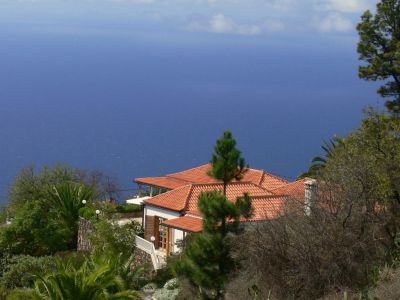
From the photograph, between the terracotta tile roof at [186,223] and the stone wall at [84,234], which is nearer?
the terracotta tile roof at [186,223]

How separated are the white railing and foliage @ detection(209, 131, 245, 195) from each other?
26.0ft

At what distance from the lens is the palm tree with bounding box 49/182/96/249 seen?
3250 cm

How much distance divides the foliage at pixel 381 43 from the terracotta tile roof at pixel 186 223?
8.01 meters

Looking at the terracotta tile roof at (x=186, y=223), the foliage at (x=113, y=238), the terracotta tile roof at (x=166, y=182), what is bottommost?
the foliage at (x=113, y=238)

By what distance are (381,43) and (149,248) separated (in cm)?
1085

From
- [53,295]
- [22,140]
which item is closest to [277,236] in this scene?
[53,295]

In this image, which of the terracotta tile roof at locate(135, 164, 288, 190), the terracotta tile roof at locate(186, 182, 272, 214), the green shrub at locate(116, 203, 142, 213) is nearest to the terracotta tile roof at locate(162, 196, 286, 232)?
the terracotta tile roof at locate(186, 182, 272, 214)

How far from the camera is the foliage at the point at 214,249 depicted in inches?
678

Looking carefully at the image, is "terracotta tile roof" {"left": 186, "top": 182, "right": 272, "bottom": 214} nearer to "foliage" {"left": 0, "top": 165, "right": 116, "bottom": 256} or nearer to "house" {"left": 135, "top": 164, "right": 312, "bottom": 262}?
"house" {"left": 135, "top": 164, "right": 312, "bottom": 262}

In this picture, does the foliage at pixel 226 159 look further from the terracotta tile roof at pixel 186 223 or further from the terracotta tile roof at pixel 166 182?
the terracotta tile roof at pixel 166 182

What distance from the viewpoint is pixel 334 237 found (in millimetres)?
15023

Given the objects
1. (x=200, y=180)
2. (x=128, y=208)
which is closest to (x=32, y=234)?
(x=128, y=208)

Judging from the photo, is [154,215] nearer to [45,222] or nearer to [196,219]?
[196,219]

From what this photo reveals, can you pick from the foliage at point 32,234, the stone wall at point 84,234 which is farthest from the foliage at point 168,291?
the foliage at point 32,234
